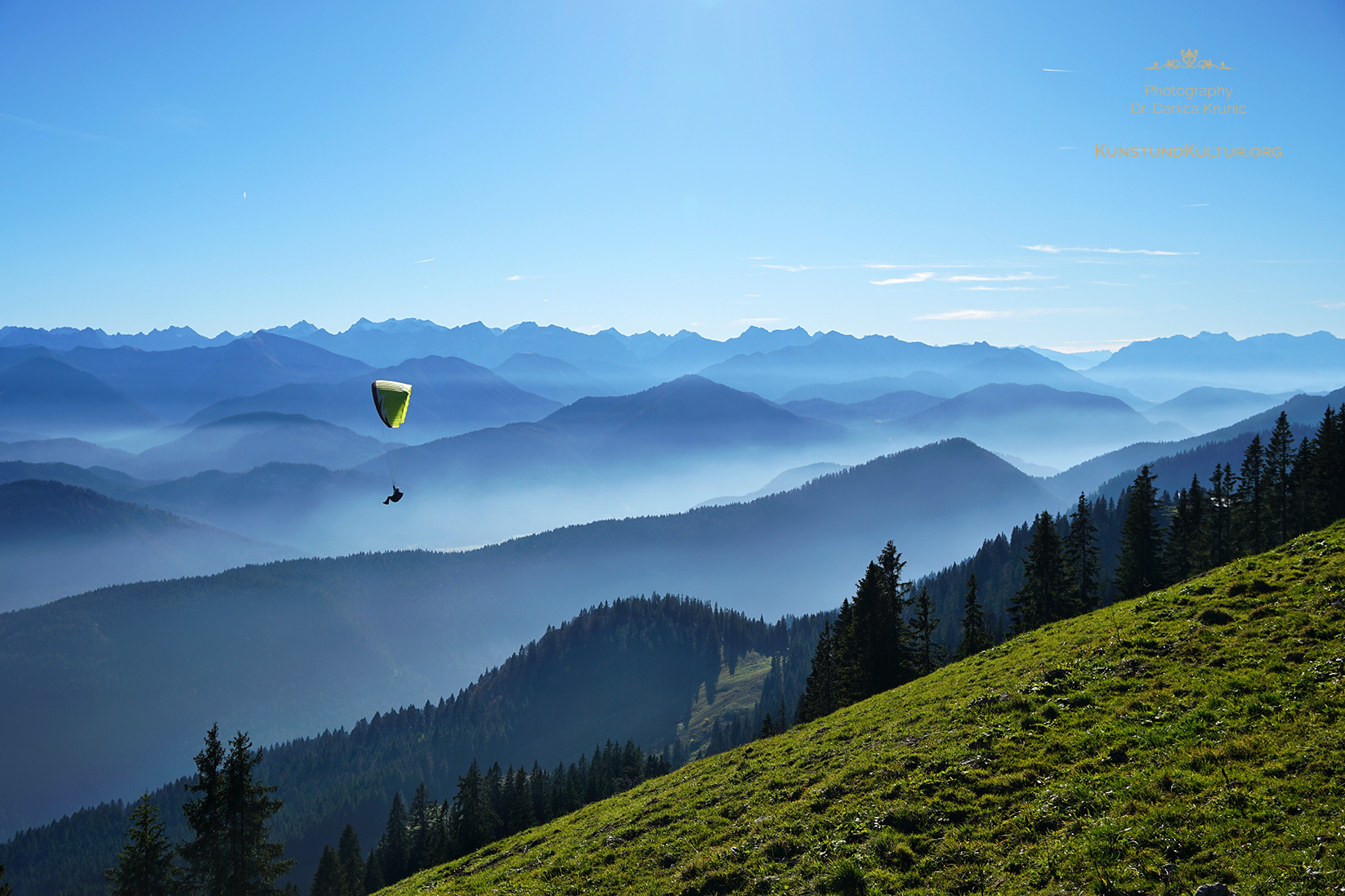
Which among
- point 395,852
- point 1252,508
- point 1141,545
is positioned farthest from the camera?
point 395,852

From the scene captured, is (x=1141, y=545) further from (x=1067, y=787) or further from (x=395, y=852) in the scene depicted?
(x=395, y=852)

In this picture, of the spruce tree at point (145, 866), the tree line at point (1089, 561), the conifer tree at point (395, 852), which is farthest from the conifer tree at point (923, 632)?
the conifer tree at point (395, 852)

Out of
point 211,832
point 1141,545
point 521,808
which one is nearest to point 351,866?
point 521,808

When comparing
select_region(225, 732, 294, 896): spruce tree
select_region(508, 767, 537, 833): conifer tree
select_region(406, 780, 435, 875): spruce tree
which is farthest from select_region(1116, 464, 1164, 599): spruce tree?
select_region(406, 780, 435, 875): spruce tree

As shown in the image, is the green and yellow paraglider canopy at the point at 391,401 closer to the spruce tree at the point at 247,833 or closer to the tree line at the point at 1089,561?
the spruce tree at the point at 247,833

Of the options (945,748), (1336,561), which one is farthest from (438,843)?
(1336,561)
